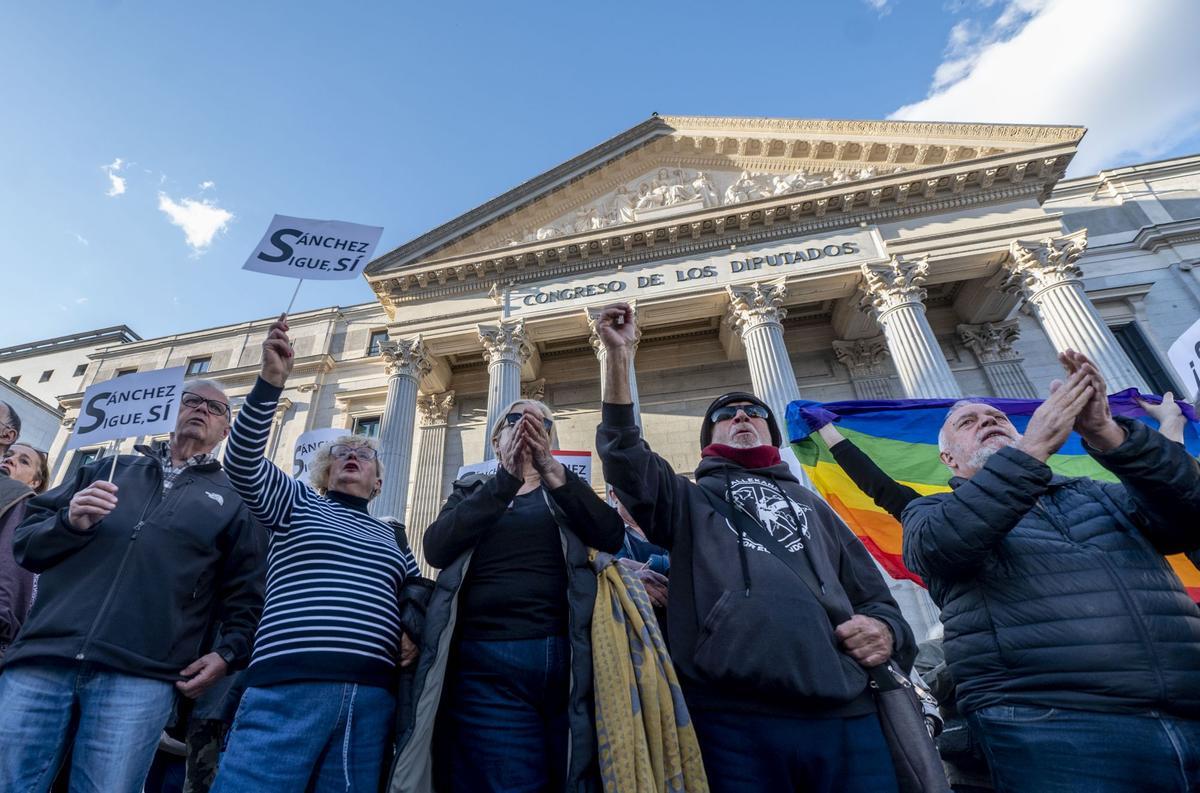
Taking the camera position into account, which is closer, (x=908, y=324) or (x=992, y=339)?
(x=908, y=324)

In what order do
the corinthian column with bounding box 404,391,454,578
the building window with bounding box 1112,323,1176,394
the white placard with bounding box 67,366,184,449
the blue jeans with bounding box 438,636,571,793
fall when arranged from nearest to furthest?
1. the blue jeans with bounding box 438,636,571,793
2. the white placard with bounding box 67,366,184,449
3. the building window with bounding box 1112,323,1176,394
4. the corinthian column with bounding box 404,391,454,578

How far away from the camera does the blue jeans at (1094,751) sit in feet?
6.34

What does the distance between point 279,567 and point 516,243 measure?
14163mm

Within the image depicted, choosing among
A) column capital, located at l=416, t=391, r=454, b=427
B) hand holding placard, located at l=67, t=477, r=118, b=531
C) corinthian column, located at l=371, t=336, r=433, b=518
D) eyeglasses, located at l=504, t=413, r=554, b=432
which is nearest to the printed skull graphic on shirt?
eyeglasses, located at l=504, t=413, r=554, b=432

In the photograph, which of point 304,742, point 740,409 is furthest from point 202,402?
point 740,409

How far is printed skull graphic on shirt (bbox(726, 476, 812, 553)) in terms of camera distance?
2.43m

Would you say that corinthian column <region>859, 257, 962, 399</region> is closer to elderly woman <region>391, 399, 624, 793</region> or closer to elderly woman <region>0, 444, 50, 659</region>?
elderly woman <region>391, 399, 624, 793</region>

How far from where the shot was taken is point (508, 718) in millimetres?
2246

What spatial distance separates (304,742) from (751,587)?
1.85m

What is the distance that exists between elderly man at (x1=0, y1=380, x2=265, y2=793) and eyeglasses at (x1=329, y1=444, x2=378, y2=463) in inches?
23.7

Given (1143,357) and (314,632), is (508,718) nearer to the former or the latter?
(314,632)

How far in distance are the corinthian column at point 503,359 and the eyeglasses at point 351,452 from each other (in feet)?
32.2

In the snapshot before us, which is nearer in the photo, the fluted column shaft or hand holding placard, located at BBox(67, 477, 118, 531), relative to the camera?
hand holding placard, located at BBox(67, 477, 118, 531)

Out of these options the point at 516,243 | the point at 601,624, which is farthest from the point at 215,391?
the point at 516,243
